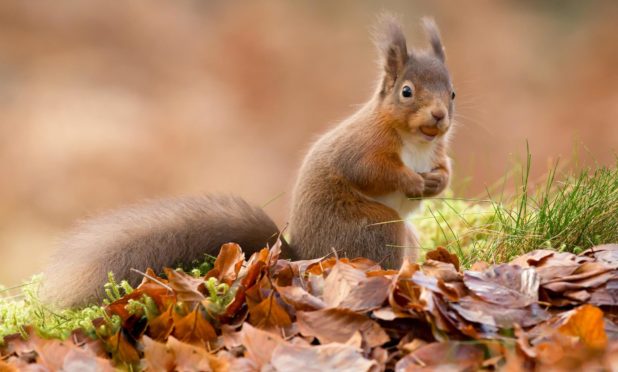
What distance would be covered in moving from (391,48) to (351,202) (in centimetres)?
59

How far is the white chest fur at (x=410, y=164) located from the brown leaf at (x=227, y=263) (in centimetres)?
78

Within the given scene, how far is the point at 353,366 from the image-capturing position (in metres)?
1.98

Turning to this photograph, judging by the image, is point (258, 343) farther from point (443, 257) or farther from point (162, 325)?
point (443, 257)

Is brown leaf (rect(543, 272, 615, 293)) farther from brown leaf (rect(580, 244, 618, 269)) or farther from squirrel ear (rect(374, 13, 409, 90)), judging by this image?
squirrel ear (rect(374, 13, 409, 90))

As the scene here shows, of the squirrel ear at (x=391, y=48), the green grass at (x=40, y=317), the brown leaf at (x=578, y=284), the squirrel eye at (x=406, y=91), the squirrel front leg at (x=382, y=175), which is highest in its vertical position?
the squirrel ear at (x=391, y=48)

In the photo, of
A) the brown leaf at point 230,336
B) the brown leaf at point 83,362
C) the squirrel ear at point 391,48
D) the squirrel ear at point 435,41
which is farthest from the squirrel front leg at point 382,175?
the brown leaf at point 83,362

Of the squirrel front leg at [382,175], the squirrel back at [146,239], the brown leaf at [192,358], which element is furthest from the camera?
the squirrel front leg at [382,175]

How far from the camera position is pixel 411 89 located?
3121 mm

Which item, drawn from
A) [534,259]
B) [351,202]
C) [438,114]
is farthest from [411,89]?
[534,259]

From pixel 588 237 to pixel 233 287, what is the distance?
1276 mm

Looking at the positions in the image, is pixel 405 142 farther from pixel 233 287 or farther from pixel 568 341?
pixel 568 341

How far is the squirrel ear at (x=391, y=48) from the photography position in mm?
3182

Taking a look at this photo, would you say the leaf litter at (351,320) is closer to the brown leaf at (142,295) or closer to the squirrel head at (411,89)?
the brown leaf at (142,295)

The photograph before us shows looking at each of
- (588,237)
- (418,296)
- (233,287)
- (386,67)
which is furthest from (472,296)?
(386,67)
